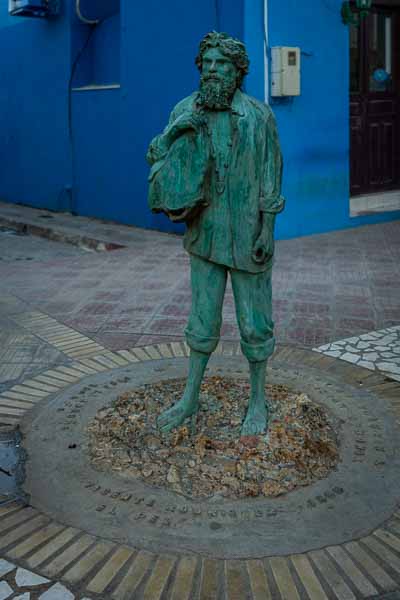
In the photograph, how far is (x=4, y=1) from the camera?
1281 cm

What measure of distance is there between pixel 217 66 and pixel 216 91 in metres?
0.10

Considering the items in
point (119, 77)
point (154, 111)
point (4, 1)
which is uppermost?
point (4, 1)

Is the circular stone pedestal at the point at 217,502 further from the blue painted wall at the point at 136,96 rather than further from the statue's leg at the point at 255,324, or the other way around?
the blue painted wall at the point at 136,96

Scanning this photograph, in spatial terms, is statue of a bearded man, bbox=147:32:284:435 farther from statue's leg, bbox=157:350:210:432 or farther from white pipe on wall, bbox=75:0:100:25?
white pipe on wall, bbox=75:0:100:25

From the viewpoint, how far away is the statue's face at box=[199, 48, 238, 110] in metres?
3.05

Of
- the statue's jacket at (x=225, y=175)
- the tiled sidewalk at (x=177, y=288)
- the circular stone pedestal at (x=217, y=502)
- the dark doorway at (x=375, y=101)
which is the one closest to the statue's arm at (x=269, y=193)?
the statue's jacket at (x=225, y=175)

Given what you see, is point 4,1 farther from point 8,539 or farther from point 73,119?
point 8,539

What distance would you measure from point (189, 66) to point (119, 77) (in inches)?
86.4

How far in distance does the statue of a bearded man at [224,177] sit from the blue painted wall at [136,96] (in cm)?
542

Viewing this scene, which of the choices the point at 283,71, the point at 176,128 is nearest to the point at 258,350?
the point at 176,128

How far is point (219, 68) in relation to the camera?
10.0 ft

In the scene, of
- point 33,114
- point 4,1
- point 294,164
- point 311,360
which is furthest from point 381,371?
point 4,1

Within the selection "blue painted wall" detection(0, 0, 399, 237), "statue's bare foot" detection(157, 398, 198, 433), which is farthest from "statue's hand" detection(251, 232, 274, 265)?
"blue painted wall" detection(0, 0, 399, 237)

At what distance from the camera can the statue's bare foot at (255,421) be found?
3449mm
